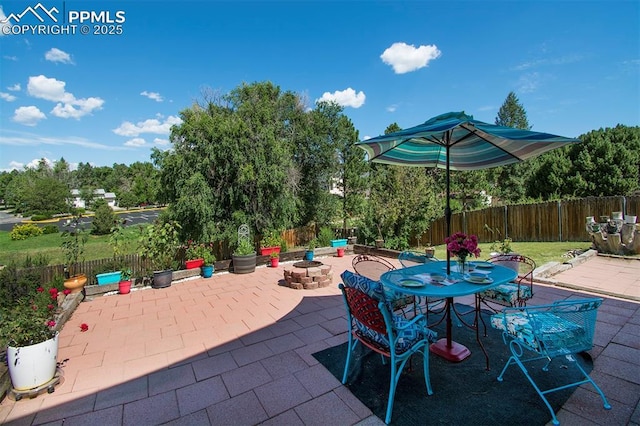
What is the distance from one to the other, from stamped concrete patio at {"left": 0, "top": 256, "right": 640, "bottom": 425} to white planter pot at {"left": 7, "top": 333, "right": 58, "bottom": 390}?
0.14 meters

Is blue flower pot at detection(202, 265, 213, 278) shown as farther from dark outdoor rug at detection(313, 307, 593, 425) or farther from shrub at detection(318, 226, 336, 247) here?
dark outdoor rug at detection(313, 307, 593, 425)

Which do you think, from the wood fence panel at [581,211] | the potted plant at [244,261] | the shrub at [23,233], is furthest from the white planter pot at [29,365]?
the shrub at [23,233]

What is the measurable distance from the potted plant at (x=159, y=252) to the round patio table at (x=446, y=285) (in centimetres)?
481

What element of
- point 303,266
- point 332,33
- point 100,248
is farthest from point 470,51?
point 100,248

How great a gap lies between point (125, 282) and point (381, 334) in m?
5.30

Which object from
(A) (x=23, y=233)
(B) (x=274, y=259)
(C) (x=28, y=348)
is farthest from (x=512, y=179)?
(A) (x=23, y=233)

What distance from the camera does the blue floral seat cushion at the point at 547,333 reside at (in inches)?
80.4

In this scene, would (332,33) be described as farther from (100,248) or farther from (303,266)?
(100,248)

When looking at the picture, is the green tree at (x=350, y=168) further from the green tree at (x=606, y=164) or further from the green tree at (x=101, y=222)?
the green tree at (x=101, y=222)

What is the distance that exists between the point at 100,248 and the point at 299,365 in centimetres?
1761

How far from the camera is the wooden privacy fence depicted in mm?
9531

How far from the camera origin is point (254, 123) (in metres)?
8.96

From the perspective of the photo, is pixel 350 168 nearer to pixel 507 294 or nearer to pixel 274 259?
pixel 274 259

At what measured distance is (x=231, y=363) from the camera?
2.84 metres
